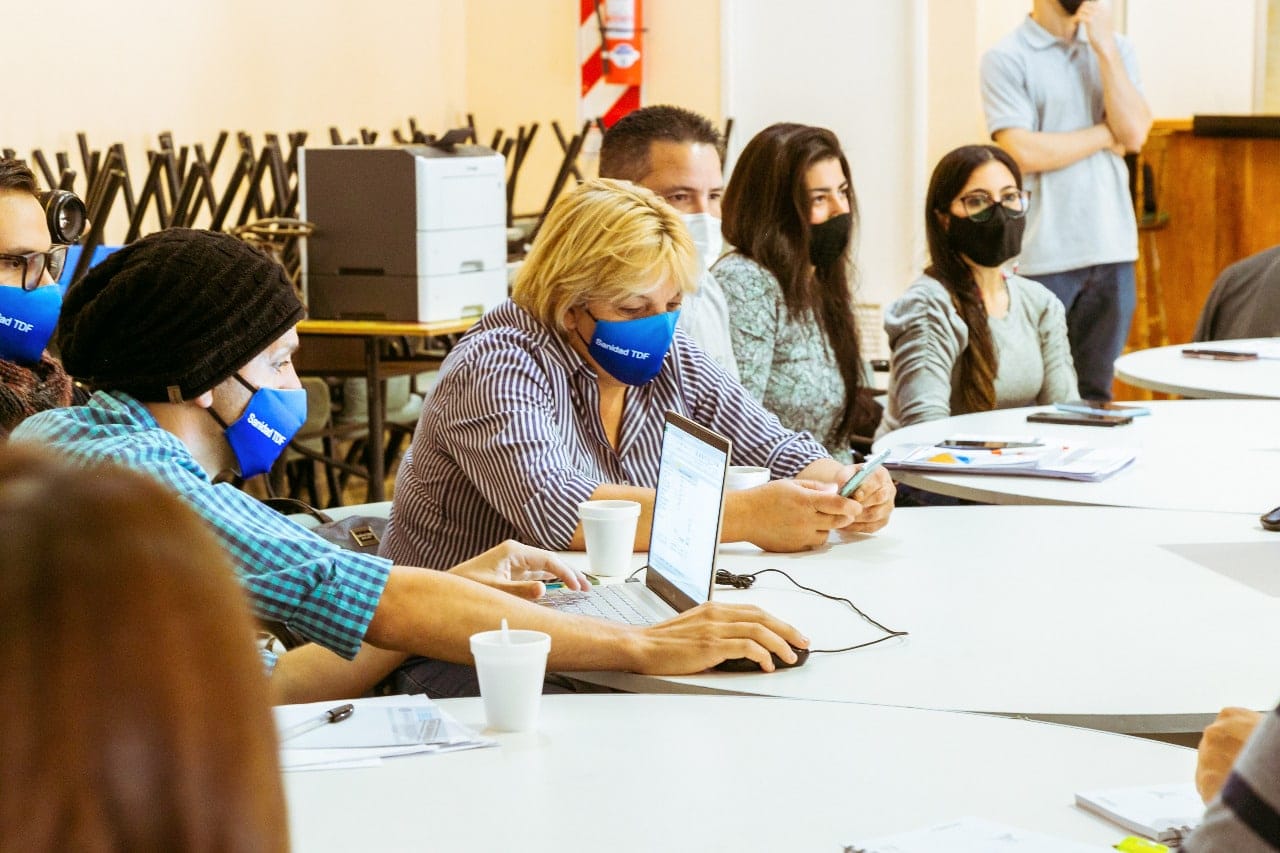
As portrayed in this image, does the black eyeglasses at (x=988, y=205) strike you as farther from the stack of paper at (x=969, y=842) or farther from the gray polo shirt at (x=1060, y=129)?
the stack of paper at (x=969, y=842)

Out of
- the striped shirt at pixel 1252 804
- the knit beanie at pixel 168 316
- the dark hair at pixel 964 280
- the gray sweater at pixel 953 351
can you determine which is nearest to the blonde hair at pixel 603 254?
the knit beanie at pixel 168 316

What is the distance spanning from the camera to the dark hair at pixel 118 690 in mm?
484

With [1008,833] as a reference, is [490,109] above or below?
above

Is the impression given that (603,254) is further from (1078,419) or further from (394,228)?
(394,228)

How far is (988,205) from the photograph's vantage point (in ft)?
12.4

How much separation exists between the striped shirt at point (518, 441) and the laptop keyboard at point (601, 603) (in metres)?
0.23

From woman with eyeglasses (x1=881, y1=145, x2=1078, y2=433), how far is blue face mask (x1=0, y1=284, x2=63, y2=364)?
187 cm

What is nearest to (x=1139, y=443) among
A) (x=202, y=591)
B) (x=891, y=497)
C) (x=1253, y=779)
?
(x=891, y=497)

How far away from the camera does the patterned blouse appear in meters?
3.41

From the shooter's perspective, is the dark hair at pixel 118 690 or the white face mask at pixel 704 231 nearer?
the dark hair at pixel 118 690

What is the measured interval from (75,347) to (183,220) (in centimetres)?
411

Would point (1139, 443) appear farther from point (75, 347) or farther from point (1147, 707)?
point (75, 347)

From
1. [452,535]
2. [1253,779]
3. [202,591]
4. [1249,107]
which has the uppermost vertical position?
[1249,107]

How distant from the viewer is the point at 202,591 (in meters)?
0.51
